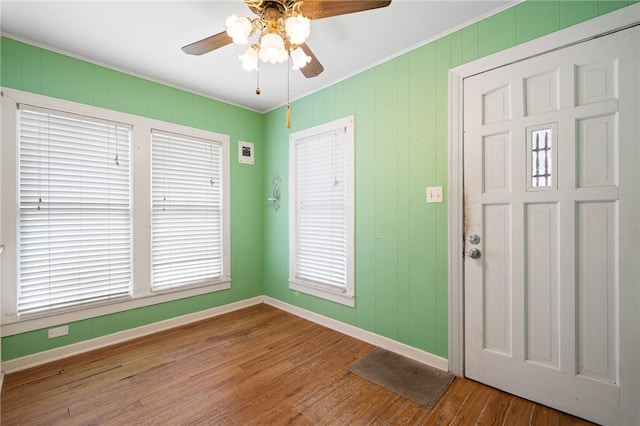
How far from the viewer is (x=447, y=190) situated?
2.14 m

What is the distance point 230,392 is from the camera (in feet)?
6.33

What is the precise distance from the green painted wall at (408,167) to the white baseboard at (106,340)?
1.43 m

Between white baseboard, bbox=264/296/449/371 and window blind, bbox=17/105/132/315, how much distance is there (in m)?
1.82

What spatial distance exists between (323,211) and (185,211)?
1588 mm

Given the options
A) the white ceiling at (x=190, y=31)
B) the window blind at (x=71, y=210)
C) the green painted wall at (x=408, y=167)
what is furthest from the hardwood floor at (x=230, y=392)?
the white ceiling at (x=190, y=31)

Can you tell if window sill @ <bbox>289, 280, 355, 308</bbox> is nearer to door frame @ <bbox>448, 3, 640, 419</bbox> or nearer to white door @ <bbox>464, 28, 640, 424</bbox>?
door frame @ <bbox>448, 3, 640, 419</bbox>

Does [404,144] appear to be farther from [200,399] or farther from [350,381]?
[200,399]

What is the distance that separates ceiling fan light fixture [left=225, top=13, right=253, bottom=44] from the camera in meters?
1.43

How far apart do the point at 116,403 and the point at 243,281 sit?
187cm

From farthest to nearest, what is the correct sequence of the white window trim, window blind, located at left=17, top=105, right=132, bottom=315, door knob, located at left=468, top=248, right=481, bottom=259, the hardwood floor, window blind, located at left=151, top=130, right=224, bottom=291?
window blind, located at left=151, top=130, right=224, bottom=291, window blind, located at left=17, top=105, right=132, bottom=315, the white window trim, door knob, located at left=468, top=248, right=481, bottom=259, the hardwood floor

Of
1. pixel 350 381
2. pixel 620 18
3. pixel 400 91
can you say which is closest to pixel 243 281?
pixel 350 381

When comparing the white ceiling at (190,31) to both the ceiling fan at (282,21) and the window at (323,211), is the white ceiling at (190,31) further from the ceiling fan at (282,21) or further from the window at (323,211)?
the window at (323,211)

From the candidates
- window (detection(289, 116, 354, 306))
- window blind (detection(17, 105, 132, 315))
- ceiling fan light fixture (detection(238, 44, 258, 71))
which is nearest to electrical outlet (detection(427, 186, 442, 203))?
window (detection(289, 116, 354, 306))

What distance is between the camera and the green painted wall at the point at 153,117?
7.32ft
